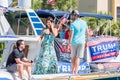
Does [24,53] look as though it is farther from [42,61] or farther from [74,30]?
[74,30]

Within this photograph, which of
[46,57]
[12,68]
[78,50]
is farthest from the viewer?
[78,50]

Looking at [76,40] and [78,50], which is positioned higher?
[76,40]

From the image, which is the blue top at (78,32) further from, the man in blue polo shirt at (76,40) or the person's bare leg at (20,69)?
the person's bare leg at (20,69)

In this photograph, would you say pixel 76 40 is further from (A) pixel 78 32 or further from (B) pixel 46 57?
(B) pixel 46 57

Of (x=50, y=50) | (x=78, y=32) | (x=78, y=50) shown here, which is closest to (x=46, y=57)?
(x=50, y=50)

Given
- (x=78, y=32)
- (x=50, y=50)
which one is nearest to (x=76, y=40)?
(x=78, y=32)

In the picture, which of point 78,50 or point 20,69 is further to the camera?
point 78,50

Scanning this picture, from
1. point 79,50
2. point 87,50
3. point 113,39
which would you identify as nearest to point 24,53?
point 79,50

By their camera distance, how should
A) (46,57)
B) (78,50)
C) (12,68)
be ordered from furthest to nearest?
1. (78,50)
2. (46,57)
3. (12,68)

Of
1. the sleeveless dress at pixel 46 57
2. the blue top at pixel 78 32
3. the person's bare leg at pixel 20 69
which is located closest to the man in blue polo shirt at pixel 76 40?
the blue top at pixel 78 32

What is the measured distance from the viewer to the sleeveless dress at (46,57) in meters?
8.91

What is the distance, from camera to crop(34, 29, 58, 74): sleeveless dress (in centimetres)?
891

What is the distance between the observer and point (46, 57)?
8.90 m

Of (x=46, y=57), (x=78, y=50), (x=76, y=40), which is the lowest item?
(x=46, y=57)
